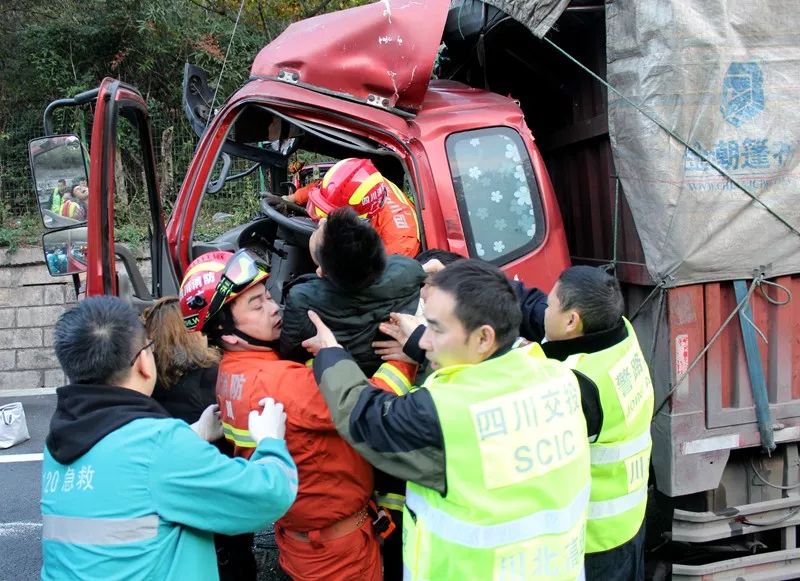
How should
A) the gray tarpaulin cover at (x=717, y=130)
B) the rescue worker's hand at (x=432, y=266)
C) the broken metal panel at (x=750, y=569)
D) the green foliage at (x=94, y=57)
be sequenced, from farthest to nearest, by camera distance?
the green foliage at (x=94, y=57), the broken metal panel at (x=750, y=569), the gray tarpaulin cover at (x=717, y=130), the rescue worker's hand at (x=432, y=266)

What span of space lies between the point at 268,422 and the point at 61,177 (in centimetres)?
175

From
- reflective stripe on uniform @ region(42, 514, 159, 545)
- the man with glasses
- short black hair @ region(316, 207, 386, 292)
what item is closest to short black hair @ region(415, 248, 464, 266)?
short black hair @ region(316, 207, 386, 292)

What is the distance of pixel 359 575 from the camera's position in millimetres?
2285

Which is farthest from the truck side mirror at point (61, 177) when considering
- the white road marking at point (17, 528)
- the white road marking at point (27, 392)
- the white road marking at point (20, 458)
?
the white road marking at point (27, 392)

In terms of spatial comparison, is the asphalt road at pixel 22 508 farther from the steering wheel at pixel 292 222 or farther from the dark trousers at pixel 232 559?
the steering wheel at pixel 292 222

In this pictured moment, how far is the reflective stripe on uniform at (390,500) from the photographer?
2.42 metres

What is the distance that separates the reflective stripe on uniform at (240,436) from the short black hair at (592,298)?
1.05 meters

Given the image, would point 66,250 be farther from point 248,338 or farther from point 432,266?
point 432,266

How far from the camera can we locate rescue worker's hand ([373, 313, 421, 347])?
2.14m

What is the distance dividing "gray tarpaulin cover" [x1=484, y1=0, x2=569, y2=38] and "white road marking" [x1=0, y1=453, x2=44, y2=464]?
15.5 ft

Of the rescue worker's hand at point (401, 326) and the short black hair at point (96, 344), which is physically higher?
the short black hair at point (96, 344)

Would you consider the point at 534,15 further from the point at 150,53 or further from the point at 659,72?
the point at 150,53

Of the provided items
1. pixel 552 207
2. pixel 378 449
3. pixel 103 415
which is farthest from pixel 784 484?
pixel 103 415

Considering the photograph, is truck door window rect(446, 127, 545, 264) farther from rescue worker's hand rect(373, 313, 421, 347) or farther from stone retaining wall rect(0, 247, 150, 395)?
stone retaining wall rect(0, 247, 150, 395)
